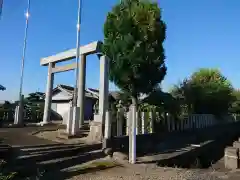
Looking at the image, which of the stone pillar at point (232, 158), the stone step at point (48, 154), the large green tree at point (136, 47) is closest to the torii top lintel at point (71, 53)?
the large green tree at point (136, 47)

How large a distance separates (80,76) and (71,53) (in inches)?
78.7

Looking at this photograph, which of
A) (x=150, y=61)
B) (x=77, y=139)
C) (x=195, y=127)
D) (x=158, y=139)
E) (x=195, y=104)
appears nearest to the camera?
(x=77, y=139)

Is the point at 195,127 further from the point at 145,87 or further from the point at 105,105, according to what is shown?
the point at 105,105

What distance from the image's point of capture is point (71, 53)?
14.9m

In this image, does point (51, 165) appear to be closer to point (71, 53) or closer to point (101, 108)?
point (101, 108)

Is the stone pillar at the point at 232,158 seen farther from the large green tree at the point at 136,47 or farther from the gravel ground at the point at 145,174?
the large green tree at the point at 136,47

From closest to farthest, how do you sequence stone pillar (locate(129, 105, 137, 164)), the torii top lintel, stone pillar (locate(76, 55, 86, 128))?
stone pillar (locate(129, 105, 137, 164)) → the torii top lintel → stone pillar (locate(76, 55, 86, 128))

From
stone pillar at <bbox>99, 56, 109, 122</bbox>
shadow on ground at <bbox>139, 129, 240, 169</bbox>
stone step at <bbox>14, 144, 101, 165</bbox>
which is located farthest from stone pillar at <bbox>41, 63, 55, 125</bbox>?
shadow on ground at <bbox>139, 129, 240, 169</bbox>

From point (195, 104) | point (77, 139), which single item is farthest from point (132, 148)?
point (195, 104)

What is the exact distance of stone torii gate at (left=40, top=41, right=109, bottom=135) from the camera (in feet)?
35.7

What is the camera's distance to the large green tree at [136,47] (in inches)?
552

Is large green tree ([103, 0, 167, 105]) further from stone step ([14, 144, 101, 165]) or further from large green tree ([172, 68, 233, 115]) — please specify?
stone step ([14, 144, 101, 165])

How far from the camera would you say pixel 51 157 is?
767 centimetres

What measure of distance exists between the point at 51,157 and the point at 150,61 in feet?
27.2
